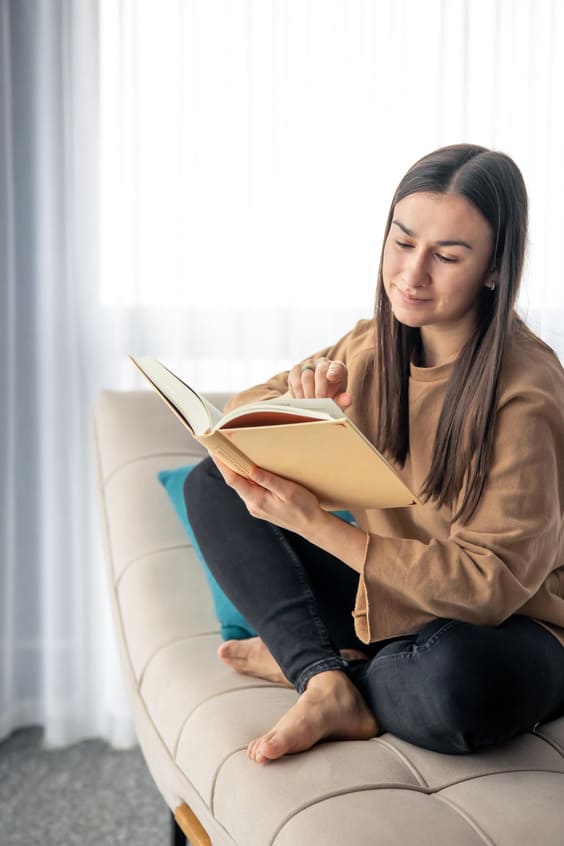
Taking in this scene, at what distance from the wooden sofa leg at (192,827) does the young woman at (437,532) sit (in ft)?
0.65

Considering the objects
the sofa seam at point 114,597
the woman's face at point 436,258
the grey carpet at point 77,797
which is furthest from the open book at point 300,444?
the grey carpet at point 77,797

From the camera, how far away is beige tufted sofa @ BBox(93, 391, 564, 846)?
3.03 ft

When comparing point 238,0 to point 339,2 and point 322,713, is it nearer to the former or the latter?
point 339,2

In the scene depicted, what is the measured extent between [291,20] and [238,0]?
0.43 feet

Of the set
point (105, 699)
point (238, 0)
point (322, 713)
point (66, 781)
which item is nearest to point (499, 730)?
point (322, 713)

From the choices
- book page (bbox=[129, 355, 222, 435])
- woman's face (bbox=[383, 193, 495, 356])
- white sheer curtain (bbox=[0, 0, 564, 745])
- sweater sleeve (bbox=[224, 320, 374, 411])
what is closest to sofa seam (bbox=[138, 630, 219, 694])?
sweater sleeve (bbox=[224, 320, 374, 411])

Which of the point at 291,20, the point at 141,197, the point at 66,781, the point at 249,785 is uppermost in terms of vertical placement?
the point at 291,20

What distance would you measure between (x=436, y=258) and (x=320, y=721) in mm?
574

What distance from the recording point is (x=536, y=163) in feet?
7.68

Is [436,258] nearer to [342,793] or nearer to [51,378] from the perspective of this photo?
[342,793]

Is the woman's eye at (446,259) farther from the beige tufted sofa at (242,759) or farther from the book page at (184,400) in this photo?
the beige tufted sofa at (242,759)

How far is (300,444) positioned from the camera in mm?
958

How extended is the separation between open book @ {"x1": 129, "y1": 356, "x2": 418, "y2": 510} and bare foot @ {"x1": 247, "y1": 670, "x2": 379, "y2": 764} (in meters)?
0.23

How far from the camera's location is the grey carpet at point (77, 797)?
1.77 metres
